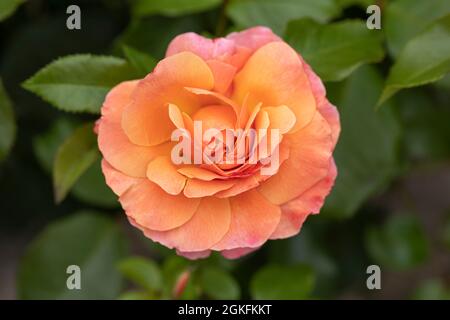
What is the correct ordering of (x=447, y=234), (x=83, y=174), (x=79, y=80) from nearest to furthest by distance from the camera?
1. (x=79, y=80)
2. (x=83, y=174)
3. (x=447, y=234)

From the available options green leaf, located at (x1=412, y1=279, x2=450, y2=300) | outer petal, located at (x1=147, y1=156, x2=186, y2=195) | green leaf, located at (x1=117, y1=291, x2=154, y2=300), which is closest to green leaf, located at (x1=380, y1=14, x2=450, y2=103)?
outer petal, located at (x1=147, y1=156, x2=186, y2=195)

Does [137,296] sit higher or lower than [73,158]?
lower

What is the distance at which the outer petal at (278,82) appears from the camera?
505 millimetres

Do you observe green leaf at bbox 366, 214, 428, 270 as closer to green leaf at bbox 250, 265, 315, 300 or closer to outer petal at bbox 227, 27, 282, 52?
green leaf at bbox 250, 265, 315, 300

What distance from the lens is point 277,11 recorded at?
71cm

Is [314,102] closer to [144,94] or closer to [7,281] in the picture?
[144,94]

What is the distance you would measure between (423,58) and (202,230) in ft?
0.87

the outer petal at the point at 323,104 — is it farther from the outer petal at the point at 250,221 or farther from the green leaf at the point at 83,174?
the green leaf at the point at 83,174

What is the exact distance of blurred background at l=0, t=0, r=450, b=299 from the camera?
2.09 feet

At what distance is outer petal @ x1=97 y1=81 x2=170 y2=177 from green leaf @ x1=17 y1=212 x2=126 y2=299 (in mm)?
397

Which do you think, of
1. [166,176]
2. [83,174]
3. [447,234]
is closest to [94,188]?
[83,174]

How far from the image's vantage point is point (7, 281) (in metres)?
1.12

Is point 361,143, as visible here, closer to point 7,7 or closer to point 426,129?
point 426,129
